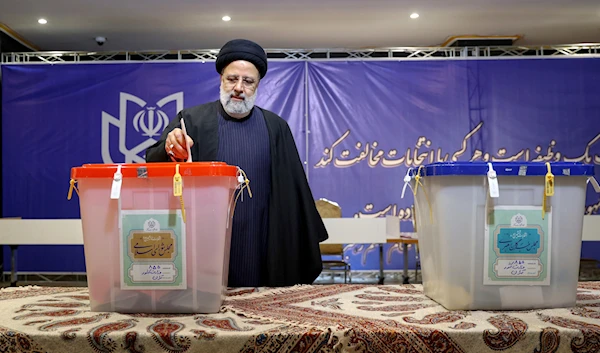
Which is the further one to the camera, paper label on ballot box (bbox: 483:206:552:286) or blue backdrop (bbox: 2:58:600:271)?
blue backdrop (bbox: 2:58:600:271)

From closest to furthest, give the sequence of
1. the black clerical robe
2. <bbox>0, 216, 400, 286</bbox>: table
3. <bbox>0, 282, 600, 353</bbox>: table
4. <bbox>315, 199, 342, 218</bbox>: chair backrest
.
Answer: <bbox>0, 282, 600, 353</bbox>: table < the black clerical robe < <bbox>0, 216, 400, 286</bbox>: table < <bbox>315, 199, 342, 218</bbox>: chair backrest

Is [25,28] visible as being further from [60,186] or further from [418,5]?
[418,5]

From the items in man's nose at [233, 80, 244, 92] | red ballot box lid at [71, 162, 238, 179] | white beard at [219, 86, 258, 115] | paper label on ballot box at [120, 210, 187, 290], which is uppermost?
man's nose at [233, 80, 244, 92]

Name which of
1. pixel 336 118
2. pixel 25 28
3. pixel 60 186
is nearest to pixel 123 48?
pixel 25 28

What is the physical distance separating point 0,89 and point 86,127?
108 cm

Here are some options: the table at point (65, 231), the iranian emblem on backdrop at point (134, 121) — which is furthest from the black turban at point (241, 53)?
the iranian emblem on backdrop at point (134, 121)

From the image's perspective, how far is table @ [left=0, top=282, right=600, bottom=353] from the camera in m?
0.78

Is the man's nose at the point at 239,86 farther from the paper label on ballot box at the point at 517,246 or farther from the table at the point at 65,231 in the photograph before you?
the table at the point at 65,231

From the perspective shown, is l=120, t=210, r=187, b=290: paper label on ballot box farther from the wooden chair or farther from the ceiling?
the ceiling

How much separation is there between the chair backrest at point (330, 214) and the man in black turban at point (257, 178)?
3531 mm

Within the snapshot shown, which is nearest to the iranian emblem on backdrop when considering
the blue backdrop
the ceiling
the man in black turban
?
the blue backdrop

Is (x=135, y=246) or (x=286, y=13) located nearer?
(x=135, y=246)

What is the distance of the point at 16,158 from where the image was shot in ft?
20.2

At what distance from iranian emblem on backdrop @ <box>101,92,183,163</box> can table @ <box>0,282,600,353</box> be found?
210 inches
